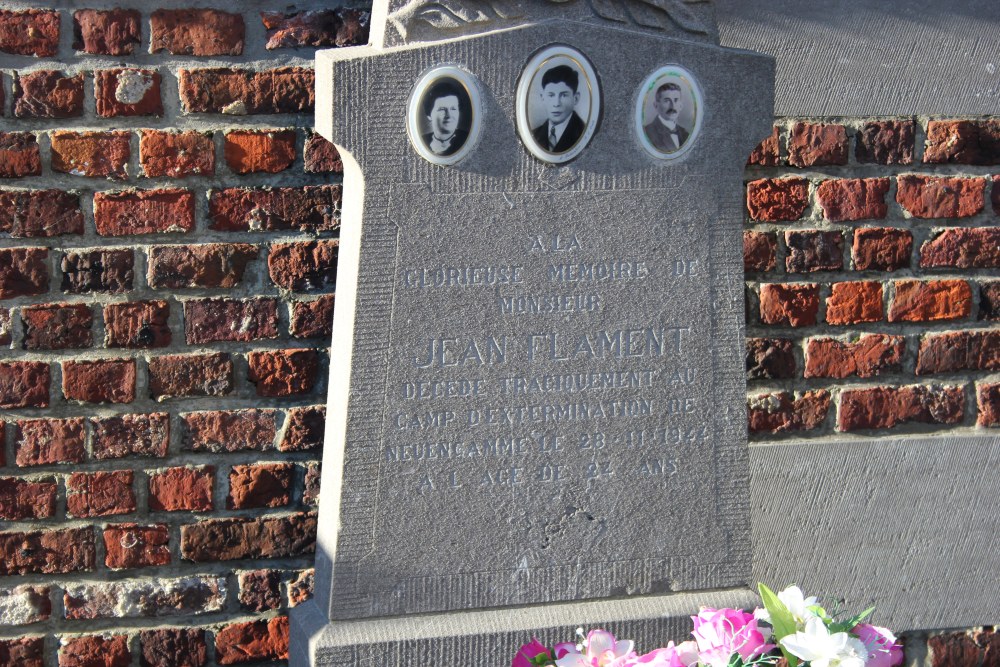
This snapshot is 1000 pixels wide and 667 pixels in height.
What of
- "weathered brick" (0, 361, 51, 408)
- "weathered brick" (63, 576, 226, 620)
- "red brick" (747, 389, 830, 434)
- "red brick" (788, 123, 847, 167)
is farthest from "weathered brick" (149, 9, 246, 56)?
"red brick" (747, 389, 830, 434)

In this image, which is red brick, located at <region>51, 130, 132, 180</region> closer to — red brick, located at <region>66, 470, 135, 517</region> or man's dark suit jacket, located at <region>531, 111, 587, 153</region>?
red brick, located at <region>66, 470, 135, 517</region>

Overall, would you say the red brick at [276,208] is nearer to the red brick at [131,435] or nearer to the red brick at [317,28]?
the red brick at [317,28]

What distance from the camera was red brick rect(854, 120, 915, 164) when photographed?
2.36 m

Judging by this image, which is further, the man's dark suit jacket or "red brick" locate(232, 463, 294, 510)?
"red brick" locate(232, 463, 294, 510)

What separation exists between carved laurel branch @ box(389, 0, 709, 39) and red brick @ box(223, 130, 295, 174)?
494mm

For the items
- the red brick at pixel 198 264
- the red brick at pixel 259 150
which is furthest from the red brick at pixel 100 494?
the red brick at pixel 259 150

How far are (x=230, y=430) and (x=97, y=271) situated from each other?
0.37 metres

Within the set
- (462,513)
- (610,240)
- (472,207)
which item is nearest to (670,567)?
(462,513)

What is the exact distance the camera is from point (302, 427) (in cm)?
223

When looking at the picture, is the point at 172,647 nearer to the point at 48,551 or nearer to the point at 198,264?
the point at 48,551

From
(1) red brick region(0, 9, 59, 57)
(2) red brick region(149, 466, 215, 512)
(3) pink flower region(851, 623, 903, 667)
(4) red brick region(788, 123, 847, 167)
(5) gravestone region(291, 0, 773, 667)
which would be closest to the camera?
(3) pink flower region(851, 623, 903, 667)

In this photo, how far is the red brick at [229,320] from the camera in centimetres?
218

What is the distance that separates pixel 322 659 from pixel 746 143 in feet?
3.46

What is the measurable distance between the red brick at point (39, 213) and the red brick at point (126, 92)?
170 mm
